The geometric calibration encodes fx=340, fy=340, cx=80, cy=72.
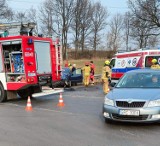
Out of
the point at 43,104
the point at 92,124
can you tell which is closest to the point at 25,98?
the point at 43,104

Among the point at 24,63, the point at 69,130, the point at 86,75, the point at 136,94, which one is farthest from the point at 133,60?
the point at 69,130

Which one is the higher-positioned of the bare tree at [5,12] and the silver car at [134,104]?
the bare tree at [5,12]

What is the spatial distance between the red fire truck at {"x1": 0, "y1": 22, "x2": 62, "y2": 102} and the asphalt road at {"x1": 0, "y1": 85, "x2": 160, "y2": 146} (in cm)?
237

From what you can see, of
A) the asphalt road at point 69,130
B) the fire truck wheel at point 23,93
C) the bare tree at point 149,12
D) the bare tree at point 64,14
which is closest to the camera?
the asphalt road at point 69,130

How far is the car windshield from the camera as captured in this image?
30.8ft

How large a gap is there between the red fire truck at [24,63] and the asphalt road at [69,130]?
237 centimetres

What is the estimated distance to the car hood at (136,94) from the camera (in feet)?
27.2

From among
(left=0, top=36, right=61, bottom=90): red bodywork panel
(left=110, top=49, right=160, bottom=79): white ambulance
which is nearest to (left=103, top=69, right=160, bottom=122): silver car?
(left=0, top=36, right=61, bottom=90): red bodywork panel

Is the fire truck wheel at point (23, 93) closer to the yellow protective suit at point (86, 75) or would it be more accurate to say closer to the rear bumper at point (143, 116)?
the yellow protective suit at point (86, 75)

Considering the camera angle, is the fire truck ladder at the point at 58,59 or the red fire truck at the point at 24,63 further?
the fire truck ladder at the point at 58,59

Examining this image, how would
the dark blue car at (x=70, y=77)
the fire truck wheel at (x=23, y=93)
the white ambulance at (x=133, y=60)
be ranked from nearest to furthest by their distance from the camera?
the fire truck wheel at (x=23, y=93) < the white ambulance at (x=133, y=60) < the dark blue car at (x=70, y=77)

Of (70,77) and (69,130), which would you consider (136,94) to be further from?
(70,77)

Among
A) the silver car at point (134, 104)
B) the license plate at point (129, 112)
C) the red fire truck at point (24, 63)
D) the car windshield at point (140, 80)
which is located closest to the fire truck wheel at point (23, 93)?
the red fire truck at point (24, 63)

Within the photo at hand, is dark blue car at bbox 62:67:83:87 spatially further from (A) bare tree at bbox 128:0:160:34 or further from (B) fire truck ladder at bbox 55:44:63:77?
(A) bare tree at bbox 128:0:160:34
